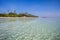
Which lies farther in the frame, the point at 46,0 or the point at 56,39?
the point at 46,0

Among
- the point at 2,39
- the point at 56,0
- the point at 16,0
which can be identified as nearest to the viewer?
the point at 2,39

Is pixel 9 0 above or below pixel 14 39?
above

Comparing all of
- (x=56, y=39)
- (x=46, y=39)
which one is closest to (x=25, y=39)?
(x=46, y=39)

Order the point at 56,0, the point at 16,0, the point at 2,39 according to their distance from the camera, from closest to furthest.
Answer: the point at 2,39 < the point at 56,0 < the point at 16,0

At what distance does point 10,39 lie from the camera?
9.01ft

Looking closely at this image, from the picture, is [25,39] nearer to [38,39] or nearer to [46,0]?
[38,39]

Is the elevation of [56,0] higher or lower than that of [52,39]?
higher

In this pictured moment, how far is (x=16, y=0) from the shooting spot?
23.3ft

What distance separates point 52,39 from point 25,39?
726 mm

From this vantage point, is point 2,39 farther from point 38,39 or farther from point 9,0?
point 9,0

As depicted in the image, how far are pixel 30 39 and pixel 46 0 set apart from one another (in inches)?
179

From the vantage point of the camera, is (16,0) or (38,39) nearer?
(38,39)

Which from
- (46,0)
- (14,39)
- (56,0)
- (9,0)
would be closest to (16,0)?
(9,0)

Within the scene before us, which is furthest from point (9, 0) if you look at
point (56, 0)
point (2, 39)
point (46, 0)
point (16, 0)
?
point (2, 39)
